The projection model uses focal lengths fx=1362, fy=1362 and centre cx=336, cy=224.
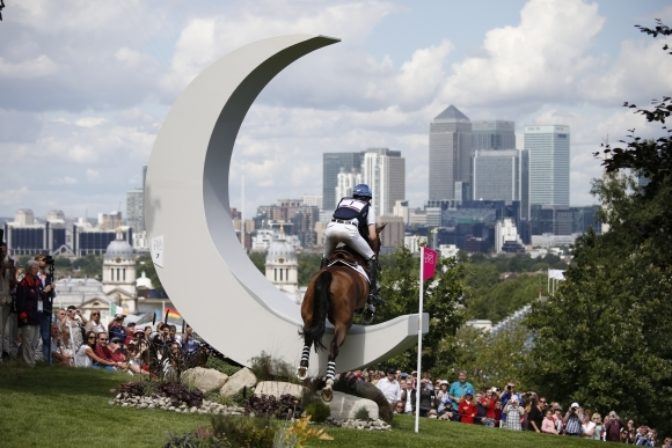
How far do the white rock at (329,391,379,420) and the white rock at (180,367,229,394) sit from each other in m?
1.88

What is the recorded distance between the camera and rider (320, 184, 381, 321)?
1706 centimetres

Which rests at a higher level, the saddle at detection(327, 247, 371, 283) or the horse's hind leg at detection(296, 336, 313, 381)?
the saddle at detection(327, 247, 371, 283)

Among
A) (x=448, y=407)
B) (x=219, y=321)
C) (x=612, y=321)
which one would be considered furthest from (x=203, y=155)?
(x=612, y=321)

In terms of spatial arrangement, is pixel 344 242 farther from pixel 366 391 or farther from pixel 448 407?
pixel 448 407

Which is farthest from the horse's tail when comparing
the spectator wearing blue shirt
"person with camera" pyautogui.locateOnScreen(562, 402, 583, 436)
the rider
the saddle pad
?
"person with camera" pyautogui.locateOnScreen(562, 402, 583, 436)

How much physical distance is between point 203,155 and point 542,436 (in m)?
5.95

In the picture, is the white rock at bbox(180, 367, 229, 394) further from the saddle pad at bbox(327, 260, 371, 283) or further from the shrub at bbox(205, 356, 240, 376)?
the saddle pad at bbox(327, 260, 371, 283)

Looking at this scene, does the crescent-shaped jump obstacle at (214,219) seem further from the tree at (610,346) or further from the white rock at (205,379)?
the tree at (610,346)

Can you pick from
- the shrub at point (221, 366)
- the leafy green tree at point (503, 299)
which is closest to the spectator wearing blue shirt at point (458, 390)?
the shrub at point (221, 366)

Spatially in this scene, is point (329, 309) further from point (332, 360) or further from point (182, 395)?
point (182, 395)

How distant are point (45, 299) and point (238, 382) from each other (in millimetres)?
4257

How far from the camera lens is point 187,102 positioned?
18.9 meters

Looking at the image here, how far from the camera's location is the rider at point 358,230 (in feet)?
56.0

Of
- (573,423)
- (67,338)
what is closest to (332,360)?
(573,423)
